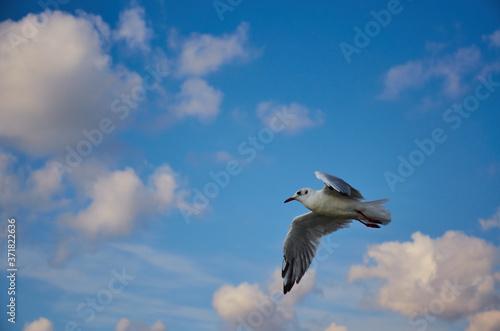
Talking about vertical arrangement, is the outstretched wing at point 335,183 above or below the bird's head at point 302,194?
below

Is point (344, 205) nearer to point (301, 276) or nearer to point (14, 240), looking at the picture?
point (301, 276)

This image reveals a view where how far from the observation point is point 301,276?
13.5m

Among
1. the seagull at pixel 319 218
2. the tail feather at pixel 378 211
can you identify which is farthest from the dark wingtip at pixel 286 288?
the tail feather at pixel 378 211

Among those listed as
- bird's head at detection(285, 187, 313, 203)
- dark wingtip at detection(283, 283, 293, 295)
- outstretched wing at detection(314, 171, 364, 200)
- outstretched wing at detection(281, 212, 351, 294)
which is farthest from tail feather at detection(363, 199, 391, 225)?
dark wingtip at detection(283, 283, 293, 295)

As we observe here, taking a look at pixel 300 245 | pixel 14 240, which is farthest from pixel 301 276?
pixel 14 240

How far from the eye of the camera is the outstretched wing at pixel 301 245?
44.3ft

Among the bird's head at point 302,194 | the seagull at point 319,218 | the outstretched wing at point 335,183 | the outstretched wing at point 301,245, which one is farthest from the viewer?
the outstretched wing at point 301,245

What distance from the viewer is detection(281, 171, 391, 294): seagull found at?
11.7 m

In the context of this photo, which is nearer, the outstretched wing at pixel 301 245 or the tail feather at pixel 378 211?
the tail feather at pixel 378 211

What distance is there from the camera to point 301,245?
44.9 feet

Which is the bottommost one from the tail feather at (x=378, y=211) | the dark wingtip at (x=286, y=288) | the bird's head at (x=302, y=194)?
the dark wingtip at (x=286, y=288)

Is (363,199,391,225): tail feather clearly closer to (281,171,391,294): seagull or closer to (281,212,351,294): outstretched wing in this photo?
(281,171,391,294): seagull

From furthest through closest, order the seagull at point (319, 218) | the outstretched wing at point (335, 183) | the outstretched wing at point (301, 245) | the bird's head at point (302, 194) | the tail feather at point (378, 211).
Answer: the outstretched wing at point (301, 245) → the bird's head at point (302, 194) → the seagull at point (319, 218) → the tail feather at point (378, 211) → the outstretched wing at point (335, 183)

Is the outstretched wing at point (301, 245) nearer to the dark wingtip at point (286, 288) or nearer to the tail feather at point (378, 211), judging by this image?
the dark wingtip at point (286, 288)
